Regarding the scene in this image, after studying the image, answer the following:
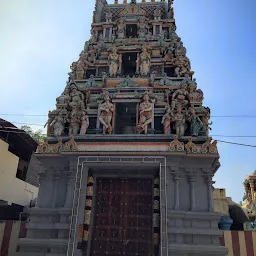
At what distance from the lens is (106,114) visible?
13.7m

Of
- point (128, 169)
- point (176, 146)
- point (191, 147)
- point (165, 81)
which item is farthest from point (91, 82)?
point (191, 147)

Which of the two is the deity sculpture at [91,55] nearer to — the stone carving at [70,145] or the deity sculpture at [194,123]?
the stone carving at [70,145]

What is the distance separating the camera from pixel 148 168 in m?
12.2

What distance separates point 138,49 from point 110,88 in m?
3.59

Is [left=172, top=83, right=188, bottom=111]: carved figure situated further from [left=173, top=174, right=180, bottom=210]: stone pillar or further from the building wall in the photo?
the building wall

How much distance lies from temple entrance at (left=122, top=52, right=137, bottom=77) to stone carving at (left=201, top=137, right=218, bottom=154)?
7.12 metres

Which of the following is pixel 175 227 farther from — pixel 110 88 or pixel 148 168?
pixel 110 88

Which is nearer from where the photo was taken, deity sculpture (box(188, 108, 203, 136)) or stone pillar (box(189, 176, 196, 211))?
stone pillar (box(189, 176, 196, 211))

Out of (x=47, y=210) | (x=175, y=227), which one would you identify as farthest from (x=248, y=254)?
(x=47, y=210)

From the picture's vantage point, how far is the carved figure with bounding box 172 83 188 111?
45.5ft

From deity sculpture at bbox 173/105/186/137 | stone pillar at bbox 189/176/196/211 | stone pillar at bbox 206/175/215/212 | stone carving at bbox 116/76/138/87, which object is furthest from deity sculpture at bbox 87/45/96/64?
stone pillar at bbox 206/175/215/212

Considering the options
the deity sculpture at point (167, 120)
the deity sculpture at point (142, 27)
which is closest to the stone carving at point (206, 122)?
the deity sculpture at point (167, 120)

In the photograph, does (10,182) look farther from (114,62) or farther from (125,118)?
(114,62)

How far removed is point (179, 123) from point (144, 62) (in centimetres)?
464
